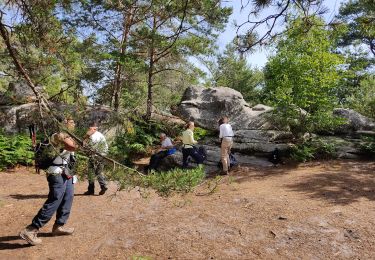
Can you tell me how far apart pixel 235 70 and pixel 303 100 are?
66.1ft

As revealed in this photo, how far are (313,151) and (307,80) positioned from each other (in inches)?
101

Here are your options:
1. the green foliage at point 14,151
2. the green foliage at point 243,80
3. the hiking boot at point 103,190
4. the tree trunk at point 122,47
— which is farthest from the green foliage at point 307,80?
the green foliage at point 243,80

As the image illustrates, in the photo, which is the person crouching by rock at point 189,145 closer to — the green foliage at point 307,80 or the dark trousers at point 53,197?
the green foliage at point 307,80

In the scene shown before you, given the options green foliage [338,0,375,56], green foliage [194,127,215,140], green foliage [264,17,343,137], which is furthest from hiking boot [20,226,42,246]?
green foliage [194,127,215,140]

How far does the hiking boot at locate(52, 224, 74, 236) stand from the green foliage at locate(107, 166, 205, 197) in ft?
7.97

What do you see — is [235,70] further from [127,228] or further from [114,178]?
[114,178]

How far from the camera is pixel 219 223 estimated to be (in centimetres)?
632

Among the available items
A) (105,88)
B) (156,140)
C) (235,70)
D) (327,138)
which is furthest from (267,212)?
(235,70)

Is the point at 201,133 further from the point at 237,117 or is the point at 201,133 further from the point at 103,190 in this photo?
the point at 103,190

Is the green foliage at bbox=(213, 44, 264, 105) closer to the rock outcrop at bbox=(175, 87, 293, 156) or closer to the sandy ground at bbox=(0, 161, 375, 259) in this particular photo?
the rock outcrop at bbox=(175, 87, 293, 156)

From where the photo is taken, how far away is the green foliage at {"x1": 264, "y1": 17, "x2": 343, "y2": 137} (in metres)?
11.9

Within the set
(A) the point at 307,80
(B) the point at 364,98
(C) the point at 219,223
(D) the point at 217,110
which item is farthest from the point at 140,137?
(B) the point at 364,98

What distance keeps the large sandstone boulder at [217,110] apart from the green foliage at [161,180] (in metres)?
10.6

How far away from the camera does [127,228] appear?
6.05m
